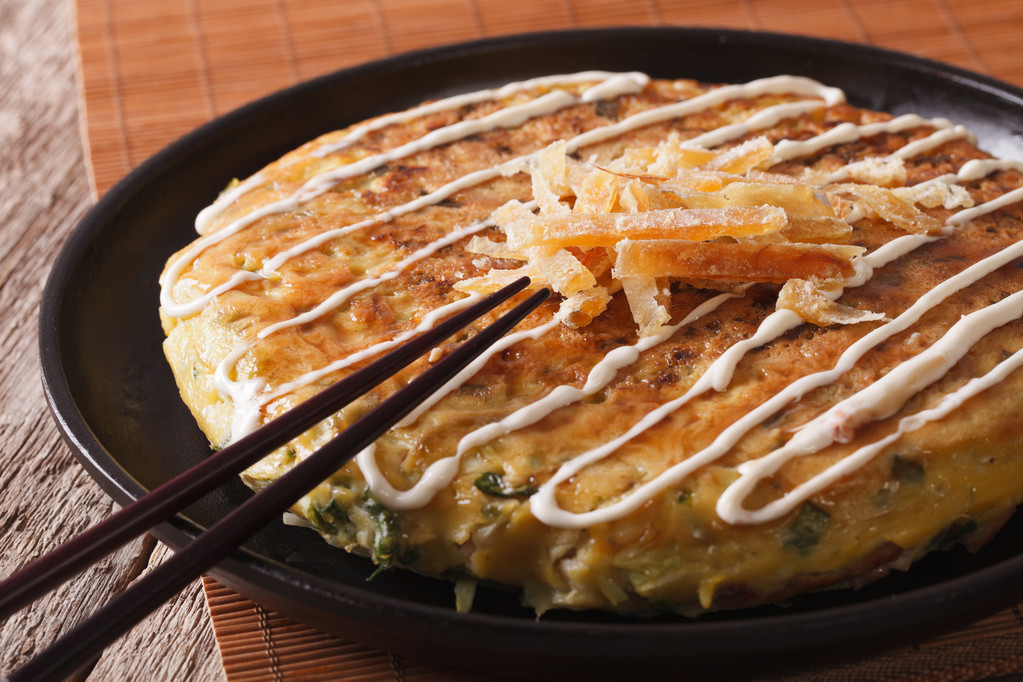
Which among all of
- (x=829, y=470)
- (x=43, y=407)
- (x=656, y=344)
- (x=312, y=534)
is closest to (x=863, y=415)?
(x=829, y=470)

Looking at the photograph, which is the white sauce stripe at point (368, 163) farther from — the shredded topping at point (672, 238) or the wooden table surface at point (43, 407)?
the wooden table surface at point (43, 407)

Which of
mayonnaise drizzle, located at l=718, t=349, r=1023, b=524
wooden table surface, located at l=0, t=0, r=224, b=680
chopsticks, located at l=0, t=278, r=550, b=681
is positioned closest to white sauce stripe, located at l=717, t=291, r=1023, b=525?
mayonnaise drizzle, located at l=718, t=349, r=1023, b=524

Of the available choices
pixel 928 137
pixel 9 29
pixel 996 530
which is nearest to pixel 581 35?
pixel 928 137

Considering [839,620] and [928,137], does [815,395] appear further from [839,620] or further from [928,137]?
[928,137]

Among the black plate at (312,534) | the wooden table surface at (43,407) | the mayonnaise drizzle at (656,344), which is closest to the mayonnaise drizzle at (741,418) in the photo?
the mayonnaise drizzle at (656,344)

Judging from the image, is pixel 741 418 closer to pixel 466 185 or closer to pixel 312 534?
pixel 312 534
